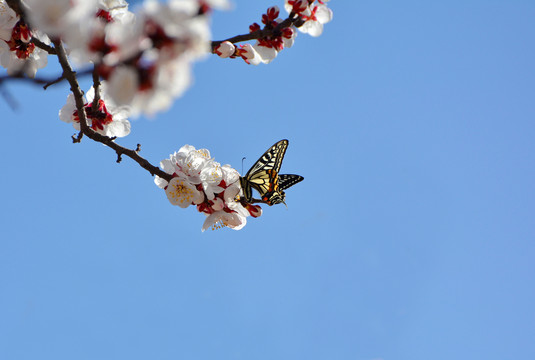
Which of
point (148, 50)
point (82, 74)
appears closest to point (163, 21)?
point (148, 50)

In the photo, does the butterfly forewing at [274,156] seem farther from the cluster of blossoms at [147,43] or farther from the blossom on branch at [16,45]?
the cluster of blossoms at [147,43]

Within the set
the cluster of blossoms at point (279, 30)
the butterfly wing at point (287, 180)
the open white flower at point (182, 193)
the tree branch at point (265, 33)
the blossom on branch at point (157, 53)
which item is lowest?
the blossom on branch at point (157, 53)

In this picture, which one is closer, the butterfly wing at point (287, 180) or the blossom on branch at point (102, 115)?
the blossom on branch at point (102, 115)

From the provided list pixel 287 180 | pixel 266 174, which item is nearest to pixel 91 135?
pixel 266 174

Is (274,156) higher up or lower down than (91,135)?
higher up

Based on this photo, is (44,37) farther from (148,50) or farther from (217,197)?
(148,50)

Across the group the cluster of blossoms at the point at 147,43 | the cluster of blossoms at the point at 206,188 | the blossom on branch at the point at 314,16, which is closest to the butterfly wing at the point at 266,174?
the cluster of blossoms at the point at 206,188

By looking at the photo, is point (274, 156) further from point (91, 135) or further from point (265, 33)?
point (91, 135)
